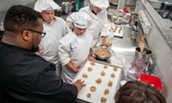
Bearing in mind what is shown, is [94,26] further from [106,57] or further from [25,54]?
[25,54]

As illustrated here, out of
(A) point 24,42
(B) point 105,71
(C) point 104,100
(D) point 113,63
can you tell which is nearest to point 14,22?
(A) point 24,42

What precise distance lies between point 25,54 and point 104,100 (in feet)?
2.70

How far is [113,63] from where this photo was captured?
5.49 ft

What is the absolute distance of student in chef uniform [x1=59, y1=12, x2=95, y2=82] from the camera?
152cm

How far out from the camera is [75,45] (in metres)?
1.60

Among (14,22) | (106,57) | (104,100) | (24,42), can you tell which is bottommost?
(104,100)

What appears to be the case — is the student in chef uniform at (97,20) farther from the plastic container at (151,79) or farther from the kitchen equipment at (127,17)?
the kitchen equipment at (127,17)

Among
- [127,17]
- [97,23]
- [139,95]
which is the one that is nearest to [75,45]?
[97,23]

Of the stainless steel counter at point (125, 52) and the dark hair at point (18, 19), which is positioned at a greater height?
the dark hair at point (18, 19)

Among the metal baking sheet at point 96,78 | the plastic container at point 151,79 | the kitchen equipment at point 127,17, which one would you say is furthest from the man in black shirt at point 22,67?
the kitchen equipment at point 127,17

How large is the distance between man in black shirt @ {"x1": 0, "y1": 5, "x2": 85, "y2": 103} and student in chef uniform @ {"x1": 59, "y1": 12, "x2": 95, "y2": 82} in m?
0.69

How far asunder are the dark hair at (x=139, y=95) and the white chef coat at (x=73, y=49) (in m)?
1.03

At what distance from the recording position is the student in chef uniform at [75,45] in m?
1.52

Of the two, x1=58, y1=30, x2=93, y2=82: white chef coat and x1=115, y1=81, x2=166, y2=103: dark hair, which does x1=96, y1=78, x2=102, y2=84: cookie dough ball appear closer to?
x1=58, y1=30, x2=93, y2=82: white chef coat
